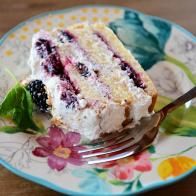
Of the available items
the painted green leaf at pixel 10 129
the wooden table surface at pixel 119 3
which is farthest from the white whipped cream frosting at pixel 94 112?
the wooden table surface at pixel 119 3

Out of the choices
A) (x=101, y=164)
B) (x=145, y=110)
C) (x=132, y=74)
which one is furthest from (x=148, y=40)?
(x=101, y=164)

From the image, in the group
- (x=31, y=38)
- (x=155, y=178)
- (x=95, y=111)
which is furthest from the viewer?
(x=31, y=38)

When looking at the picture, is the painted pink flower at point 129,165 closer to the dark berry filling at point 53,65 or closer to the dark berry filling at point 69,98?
the dark berry filling at point 69,98

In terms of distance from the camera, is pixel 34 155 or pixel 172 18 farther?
pixel 172 18

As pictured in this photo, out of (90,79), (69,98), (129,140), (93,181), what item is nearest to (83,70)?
(90,79)

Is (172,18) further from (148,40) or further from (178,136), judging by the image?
(178,136)

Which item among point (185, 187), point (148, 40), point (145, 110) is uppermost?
point (148, 40)

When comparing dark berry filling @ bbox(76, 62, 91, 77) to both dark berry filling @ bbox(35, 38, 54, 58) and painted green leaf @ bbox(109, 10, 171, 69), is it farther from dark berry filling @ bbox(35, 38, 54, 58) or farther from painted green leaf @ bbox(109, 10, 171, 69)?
painted green leaf @ bbox(109, 10, 171, 69)
